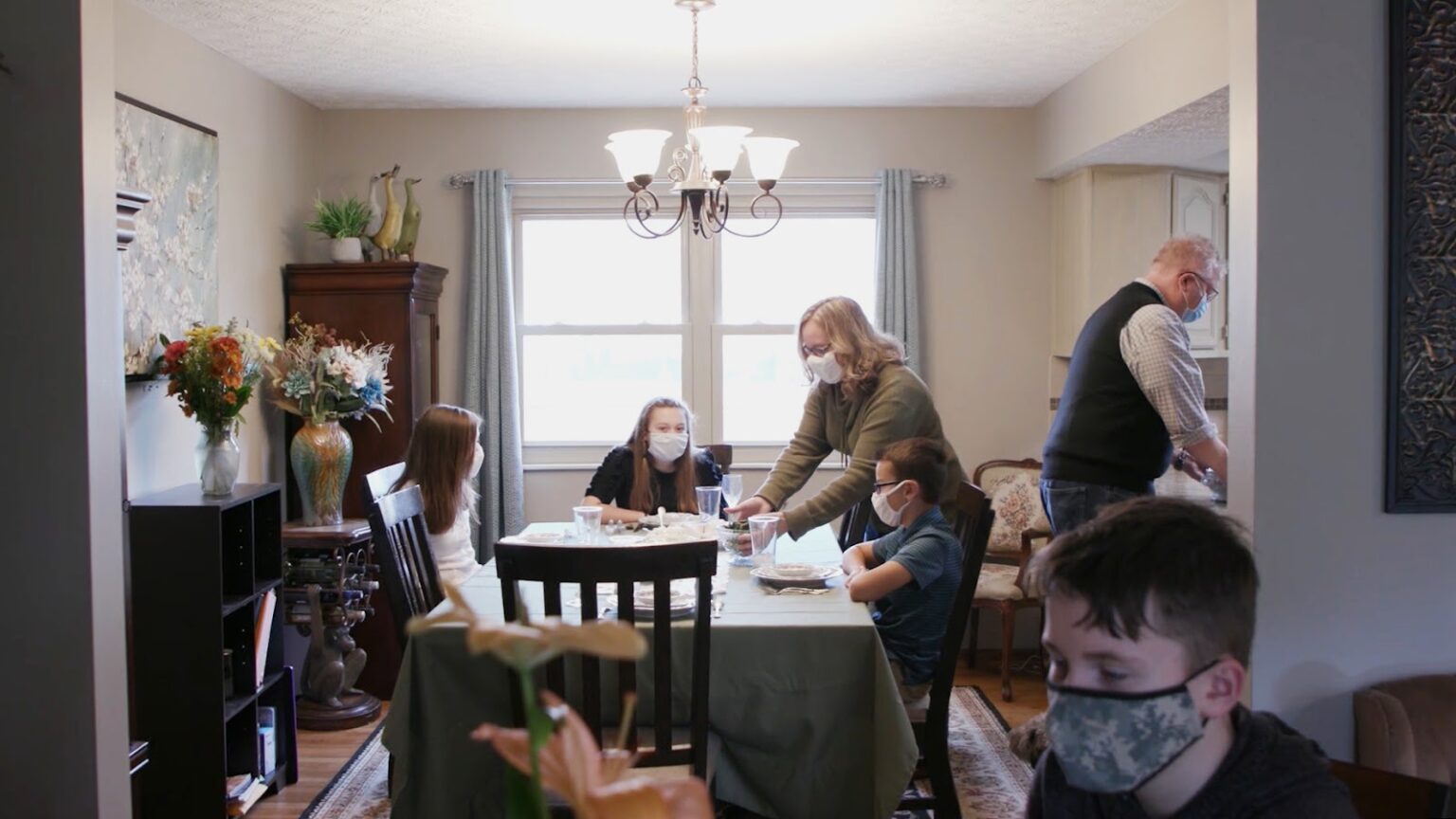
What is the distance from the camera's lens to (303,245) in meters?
5.23

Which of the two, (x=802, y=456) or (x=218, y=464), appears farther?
(x=802, y=456)

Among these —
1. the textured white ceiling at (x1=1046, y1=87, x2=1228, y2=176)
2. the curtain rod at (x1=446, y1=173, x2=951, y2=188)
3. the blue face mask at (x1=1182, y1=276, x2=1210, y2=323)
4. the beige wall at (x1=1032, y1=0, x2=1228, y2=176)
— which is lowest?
the blue face mask at (x1=1182, y1=276, x2=1210, y2=323)

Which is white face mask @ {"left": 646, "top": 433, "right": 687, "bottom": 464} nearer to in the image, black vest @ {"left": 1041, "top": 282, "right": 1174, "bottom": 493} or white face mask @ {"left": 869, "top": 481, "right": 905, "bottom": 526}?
white face mask @ {"left": 869, "top": 481, "right": 905, "bottom": 526}

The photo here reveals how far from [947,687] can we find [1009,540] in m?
2.46

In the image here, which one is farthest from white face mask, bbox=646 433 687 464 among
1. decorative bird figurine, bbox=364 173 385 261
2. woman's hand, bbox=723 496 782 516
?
decorative bird figurine, bbox=364 173 385 261

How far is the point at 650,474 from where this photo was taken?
4.21 m

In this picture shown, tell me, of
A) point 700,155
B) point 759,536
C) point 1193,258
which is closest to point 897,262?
point 700,155

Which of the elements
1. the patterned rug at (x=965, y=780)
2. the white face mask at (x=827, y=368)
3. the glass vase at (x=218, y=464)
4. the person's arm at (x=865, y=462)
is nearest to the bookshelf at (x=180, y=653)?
the glass vase at (x=218, y=464)

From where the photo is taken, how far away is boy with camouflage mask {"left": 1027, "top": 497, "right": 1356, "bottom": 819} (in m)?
1.29

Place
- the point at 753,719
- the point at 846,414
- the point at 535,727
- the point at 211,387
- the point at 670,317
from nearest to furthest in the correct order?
1. the point at 535,727
2. the point at 753,719
3. the point at 211,387
4. the point at 846,414
5. the point at 670,317

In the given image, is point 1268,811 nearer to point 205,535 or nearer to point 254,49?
point 205,535

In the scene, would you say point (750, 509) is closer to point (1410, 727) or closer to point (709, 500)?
point (709, 500)

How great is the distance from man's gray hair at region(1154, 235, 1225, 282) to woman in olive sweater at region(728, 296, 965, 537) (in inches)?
28.8

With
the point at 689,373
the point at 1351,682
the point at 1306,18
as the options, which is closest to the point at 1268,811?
the point at 1351,682
